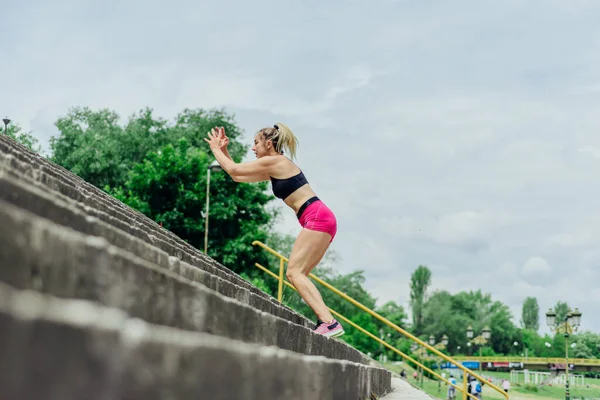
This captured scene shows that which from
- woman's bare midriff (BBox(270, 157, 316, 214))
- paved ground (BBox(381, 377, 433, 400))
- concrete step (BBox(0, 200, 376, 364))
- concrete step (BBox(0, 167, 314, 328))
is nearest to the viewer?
concrete step (BBox(0, 200, 376, 364))

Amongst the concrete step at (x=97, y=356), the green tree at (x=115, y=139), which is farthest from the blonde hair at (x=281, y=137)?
the green tree at (x=115, y=139)

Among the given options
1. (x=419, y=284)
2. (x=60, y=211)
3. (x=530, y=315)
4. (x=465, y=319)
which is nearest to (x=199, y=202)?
(x=60, y=211)

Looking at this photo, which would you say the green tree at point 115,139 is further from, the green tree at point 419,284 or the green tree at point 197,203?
the green tree at point 419,284

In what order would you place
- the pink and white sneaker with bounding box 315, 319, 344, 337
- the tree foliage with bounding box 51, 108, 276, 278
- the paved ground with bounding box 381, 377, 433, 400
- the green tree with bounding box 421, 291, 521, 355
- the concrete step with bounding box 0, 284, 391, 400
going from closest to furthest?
the concrete step with bounding box 0, 284, 391, 400 → the pink and white sneaker with bounding box 315, 319, 344, 337 → the paved ground with bounding box 381, 377, 433, 400 → the tree foliage with bounding box 51, 108, 276, 278 → the green tree with bounding box 421, 291, 521, 355

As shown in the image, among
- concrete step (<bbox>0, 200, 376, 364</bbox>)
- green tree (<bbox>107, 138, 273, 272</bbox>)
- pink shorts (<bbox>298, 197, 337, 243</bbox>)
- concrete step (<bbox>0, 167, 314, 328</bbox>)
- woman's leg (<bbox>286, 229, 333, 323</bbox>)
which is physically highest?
green tree (<bbox>107, 138, 273, 272</bbox>)

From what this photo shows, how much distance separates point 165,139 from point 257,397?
4458 cm

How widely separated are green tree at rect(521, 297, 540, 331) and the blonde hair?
600 ft

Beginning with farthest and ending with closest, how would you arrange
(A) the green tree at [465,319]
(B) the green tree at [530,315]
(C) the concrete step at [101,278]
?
(B) the green tree at [530,315] < (A) the green tree at [465,319] < (C) the concrete step at [101,278]

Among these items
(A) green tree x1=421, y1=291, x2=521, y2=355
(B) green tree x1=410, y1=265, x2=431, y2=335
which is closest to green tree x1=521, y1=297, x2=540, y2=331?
(A) green tree x1=421, y1=291, x2=521, y2=355

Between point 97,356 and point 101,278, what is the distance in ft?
0.86

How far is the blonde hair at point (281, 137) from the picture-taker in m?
5.46

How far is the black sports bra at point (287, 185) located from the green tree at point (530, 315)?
183m

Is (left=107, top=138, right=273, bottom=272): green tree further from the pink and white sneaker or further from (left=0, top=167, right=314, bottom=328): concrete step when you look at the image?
(left=0, top=167, right=314, bottom=328): concrete step

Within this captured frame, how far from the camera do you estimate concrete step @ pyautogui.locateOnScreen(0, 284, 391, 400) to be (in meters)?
0.83
